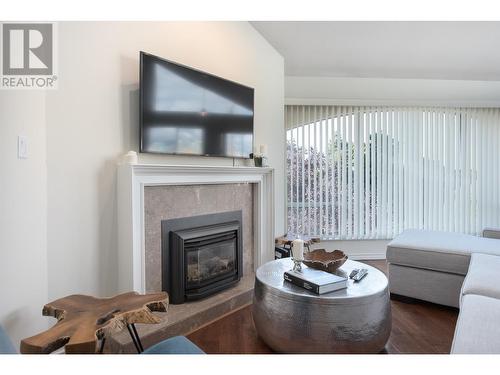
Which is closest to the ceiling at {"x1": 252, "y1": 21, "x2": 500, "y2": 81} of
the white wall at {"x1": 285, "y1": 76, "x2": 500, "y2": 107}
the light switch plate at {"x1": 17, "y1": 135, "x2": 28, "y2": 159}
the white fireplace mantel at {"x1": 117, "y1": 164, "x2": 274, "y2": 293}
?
the white wall at {"x1": 285, "y1": 76, "x2": 500, "y2": 107}

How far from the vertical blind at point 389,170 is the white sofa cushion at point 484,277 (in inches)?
78.2

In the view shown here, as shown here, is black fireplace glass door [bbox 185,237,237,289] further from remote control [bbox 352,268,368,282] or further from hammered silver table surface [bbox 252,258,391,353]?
remote control [bbox 352,268,368,282]

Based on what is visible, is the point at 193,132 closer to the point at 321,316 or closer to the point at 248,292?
the point at 248,292

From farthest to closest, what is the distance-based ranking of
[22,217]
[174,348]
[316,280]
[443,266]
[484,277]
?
[443,266] < [484,277] < [316,280] < [22,217] < [174,348]

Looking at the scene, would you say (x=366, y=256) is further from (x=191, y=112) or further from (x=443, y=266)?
(x=191, y=112)

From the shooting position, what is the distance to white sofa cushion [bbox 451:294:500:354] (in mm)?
1146

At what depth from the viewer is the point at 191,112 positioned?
2.38 metres

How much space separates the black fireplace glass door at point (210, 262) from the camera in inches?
94.0

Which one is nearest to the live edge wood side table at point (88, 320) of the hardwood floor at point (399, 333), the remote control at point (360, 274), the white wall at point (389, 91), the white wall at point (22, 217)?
the white wall at point (22, 217)

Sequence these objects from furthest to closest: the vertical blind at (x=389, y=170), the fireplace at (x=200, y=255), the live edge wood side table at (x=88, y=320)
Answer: the vertical blind at (x=389, y=170) < the fireplace at (x=200, y=255) < the live edge wood side table at (x=88, y=320)

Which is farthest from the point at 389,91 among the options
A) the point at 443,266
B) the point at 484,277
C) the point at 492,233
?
the point at 484,277

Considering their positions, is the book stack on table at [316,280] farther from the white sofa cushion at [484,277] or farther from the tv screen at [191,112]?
the tv screen at [191,112]

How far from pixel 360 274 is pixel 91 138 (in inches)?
73.3
